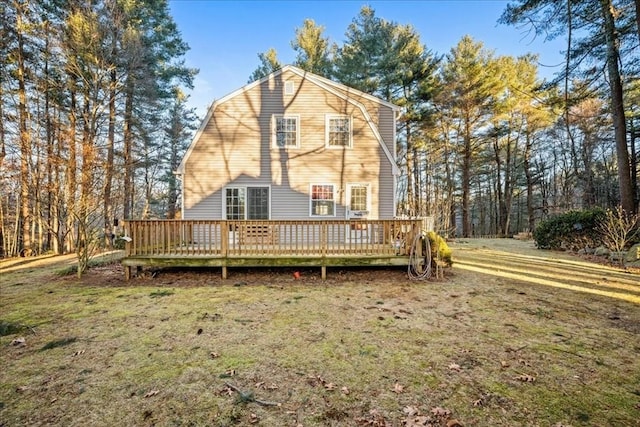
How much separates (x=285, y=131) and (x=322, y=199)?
2.71 meters

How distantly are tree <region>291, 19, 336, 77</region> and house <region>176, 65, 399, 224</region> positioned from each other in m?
11.2

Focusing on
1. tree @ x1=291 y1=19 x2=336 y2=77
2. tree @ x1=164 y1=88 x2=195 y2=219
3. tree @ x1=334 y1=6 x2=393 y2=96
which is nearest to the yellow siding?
tree @ x1=334 y1=6 x2=393 y2=96

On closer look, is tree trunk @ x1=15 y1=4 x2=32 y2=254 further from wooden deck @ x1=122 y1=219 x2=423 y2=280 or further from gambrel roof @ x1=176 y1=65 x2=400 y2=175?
wooden deck @ x1=122 y1=219 x2=423 y2=280

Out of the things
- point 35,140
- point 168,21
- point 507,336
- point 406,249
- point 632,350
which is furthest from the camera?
point 168,21

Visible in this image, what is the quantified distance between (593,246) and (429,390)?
1117 cm

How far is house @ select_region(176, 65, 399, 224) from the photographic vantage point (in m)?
10.5

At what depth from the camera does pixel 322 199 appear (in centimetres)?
1065

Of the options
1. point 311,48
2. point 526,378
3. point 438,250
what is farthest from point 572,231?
point 311,48

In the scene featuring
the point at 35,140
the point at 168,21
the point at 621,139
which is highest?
the point at 168,21

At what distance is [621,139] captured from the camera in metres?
9.84

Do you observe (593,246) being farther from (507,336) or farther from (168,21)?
(168,21)

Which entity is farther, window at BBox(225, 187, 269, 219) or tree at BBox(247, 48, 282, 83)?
tree at BBox(247, 48, 282, 83)

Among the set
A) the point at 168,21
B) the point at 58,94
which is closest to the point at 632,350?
the point at 58,94

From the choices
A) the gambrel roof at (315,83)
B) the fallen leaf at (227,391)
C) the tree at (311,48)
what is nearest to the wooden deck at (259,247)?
the gambrel roof at (315,83)
